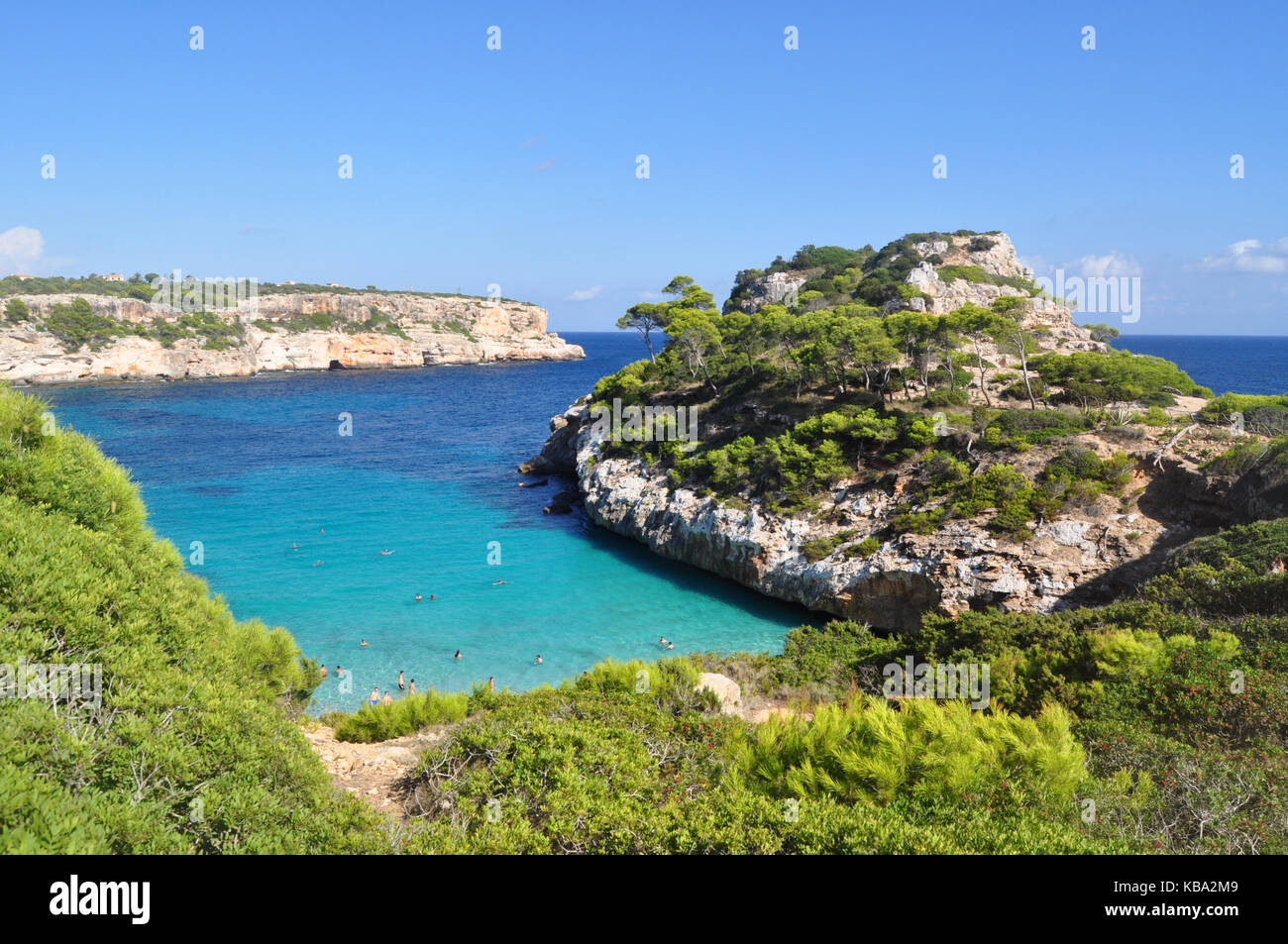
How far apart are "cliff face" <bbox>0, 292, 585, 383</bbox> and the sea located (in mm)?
28300

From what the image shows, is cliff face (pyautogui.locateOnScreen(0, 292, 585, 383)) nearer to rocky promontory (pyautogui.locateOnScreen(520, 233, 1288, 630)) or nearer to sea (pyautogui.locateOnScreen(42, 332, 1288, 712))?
sea (pyautogui.locateOnScreen(42, 332, 1288, 712))

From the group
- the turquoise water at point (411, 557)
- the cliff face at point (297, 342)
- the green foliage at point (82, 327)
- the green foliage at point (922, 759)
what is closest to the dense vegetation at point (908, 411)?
the turquoise water at point (411, 557)

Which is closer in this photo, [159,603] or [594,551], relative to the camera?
[159,603]

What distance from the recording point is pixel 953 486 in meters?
24.6

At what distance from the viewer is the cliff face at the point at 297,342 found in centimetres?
8619

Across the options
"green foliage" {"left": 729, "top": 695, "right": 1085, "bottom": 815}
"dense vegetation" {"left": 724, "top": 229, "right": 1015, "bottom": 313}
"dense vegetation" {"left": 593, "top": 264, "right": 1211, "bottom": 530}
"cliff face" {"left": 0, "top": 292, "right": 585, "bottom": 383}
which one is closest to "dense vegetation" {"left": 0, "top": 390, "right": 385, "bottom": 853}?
"green foliage" {"left": 729, "top": 695, "right": 1085, "bottom": 815}

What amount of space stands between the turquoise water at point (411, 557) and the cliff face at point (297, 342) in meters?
28.9

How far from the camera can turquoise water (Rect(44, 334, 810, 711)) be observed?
2325cm

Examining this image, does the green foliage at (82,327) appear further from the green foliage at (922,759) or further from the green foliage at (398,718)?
the green foliage at (922,759)

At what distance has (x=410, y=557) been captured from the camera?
31.2 m

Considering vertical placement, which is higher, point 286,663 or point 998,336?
point 998,336
